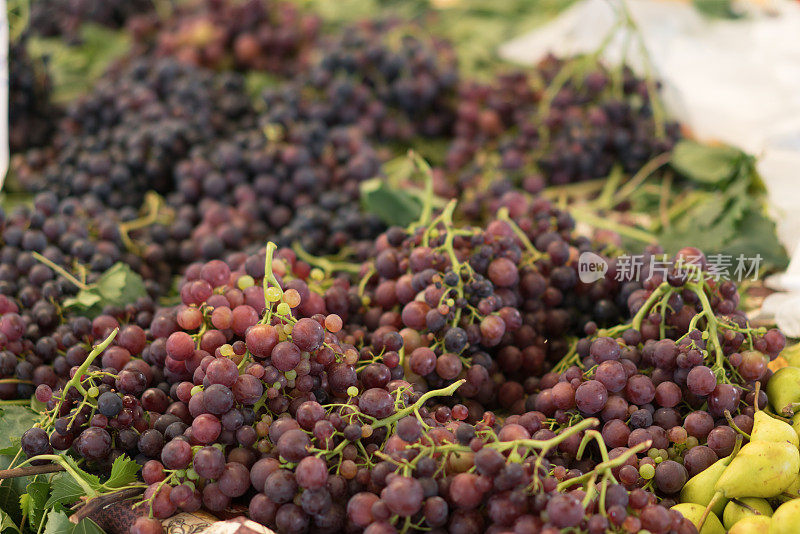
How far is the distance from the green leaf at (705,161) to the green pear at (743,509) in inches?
34.5

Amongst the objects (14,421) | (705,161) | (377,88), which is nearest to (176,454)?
(14,421)

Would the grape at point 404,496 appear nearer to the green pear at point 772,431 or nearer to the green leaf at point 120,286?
the green pear at point 772,431

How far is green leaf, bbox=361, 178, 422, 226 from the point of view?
4.30 feet

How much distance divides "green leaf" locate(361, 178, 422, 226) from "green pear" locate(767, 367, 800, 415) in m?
0.70

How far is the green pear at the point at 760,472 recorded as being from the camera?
0.77 m

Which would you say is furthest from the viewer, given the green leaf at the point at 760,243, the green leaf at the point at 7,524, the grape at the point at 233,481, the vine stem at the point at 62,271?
the green leaf at the point at 760,243

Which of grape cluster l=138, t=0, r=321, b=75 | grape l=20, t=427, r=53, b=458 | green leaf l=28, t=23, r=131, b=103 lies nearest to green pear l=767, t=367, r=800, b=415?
grape l=20, t=427, r=53, b=458

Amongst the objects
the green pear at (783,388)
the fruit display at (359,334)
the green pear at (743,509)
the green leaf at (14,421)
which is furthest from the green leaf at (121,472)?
the green pear at (783,388)

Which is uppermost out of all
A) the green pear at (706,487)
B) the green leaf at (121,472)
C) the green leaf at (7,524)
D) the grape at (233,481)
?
the grape at (233,481)

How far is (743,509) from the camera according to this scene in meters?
0.78

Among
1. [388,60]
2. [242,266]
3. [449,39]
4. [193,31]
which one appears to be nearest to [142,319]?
[242,266]

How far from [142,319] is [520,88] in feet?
4.12

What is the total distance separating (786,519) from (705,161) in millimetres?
1024

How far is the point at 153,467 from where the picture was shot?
753mm
